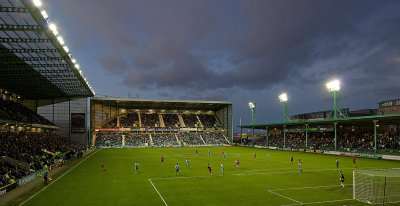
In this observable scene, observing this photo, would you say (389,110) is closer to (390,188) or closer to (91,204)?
(390,188)

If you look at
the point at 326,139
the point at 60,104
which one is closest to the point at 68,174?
the point at 60,104

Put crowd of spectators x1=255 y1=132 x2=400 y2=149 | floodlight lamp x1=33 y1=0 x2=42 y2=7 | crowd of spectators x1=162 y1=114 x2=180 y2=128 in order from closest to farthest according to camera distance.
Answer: floodlight lamp x1=33 y1=0 x2=42 y2=7 → crowd of spectators x1=255 y1=132 x2=400 y2=149 → crowd of spectators x1=162 y1=114 x2=180 y2=128

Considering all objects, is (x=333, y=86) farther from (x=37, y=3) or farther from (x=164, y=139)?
(x=37, y=3)

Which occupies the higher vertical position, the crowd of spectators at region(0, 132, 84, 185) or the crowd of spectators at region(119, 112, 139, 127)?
the crowd of spectators at region(119, 112, 139, 127)

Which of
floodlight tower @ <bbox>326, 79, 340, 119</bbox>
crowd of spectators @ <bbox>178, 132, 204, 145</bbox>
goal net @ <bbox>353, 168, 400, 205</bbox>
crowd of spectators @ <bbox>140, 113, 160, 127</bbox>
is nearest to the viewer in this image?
goal net @ <bbox>353, 168, 400, 205</bbox>

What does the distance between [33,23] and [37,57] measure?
39.9 feet

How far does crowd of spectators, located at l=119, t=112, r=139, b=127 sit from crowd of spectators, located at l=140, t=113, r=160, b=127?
251 centimetres

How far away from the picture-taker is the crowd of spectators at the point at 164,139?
85.2 meters

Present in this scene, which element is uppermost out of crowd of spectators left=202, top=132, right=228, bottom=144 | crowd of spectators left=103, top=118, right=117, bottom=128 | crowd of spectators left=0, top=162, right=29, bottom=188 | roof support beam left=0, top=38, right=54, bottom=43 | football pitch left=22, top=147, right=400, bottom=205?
roof support beam left=0, top=38, right=54, bottom=43

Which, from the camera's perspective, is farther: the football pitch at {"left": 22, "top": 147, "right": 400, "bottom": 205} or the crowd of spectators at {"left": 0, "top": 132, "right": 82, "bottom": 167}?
the crowd of spectators at {"left": 0, "top": 132, "right": 82, "bottom": 167}

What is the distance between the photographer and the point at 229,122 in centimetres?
9838

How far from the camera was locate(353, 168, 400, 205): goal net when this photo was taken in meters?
17.3

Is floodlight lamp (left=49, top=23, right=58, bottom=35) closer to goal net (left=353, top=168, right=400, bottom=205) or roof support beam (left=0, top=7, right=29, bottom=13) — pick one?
roof support beam (left=0, top=7, right=29, bottom=13)

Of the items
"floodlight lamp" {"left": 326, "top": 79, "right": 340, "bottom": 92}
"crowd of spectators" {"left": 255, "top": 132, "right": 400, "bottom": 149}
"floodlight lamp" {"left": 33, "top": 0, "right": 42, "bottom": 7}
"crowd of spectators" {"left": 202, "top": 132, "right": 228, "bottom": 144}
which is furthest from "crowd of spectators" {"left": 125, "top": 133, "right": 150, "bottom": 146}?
"floodlight lamp" {"left": 33, "top": 0, "right": 42, "bottom": 7}
